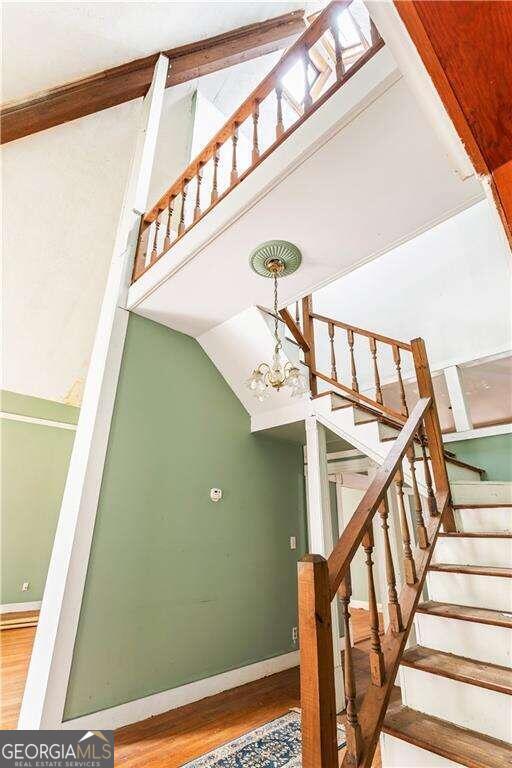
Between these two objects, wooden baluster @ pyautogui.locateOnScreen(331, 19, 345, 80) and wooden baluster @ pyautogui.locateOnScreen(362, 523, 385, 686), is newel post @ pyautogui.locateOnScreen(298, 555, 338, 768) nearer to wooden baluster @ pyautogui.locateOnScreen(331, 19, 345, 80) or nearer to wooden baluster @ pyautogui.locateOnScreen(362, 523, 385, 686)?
wooden baluster @ pyautogui.locateOnScreen(362, 523, 385, 686)

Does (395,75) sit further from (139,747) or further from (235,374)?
→ (139,747)

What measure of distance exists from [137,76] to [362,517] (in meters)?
4.87

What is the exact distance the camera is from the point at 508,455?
3262mm

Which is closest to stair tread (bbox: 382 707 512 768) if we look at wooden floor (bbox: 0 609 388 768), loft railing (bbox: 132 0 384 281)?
wooden floor (bbox: 0 609 388 768)

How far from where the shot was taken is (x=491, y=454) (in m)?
3.38

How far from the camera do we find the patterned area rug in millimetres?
1896

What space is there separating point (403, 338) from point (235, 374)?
2.16m

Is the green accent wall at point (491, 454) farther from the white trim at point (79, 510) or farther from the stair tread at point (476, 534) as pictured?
the white trim at point (79, 510)

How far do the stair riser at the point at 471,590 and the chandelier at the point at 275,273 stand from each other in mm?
1347

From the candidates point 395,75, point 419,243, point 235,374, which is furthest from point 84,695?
point 419,243

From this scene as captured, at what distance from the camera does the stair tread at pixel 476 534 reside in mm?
1898

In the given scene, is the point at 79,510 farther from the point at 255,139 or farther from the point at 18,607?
the point at 18,607

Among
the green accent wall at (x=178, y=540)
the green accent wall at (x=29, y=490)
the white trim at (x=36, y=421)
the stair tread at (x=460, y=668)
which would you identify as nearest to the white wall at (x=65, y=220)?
the white trim at (x=36, y=421)

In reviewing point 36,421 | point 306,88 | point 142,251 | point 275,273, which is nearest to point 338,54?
point 306,88
